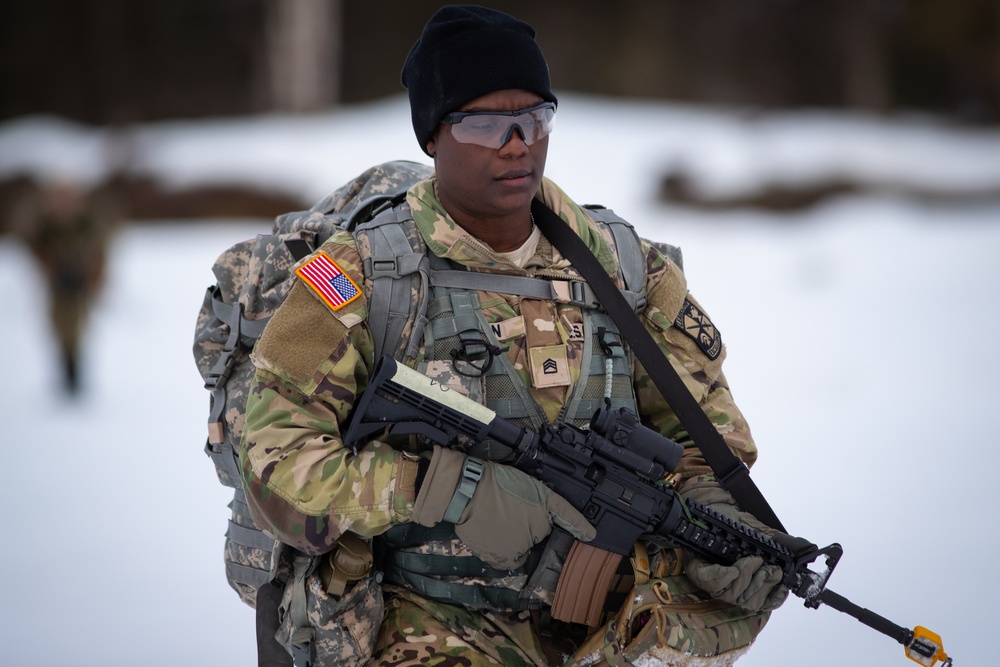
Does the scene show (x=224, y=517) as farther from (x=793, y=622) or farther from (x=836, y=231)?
(x=836, y=231)

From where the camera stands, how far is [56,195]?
679 cm

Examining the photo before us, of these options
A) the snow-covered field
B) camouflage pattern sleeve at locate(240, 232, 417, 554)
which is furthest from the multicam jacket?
the snow-covered field

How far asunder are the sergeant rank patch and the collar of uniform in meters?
0.21

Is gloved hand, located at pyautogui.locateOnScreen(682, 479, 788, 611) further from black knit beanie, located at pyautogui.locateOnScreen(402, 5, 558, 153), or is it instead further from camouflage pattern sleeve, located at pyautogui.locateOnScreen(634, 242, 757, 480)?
black knit beanie, located at pyautogui.locateOnScreen(402, 5, 558, 153)

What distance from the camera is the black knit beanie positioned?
215 centimetres

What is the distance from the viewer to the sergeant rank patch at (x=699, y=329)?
2424 millimetres

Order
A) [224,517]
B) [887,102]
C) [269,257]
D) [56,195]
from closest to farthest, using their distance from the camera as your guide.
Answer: [269,257] < [224,517] < [56,195] < [887,102]

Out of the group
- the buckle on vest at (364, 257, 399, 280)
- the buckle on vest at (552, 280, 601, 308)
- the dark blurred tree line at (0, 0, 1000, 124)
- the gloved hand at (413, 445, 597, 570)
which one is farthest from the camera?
the dark blurred tree line at (0, 0, 1000, 124)

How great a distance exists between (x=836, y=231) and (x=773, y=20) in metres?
4.24

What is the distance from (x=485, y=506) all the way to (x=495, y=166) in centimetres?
70

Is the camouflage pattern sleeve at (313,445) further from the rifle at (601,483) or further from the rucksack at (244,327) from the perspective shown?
the rucksack at (244,327)

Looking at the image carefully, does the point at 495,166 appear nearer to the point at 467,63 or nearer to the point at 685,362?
the point at 467,63

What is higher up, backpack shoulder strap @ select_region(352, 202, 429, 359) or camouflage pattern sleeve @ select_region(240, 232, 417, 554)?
backpack shoulder strap @ select_region(352, 202, 429, 359)

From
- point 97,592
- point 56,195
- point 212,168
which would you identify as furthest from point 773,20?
point 97,592
